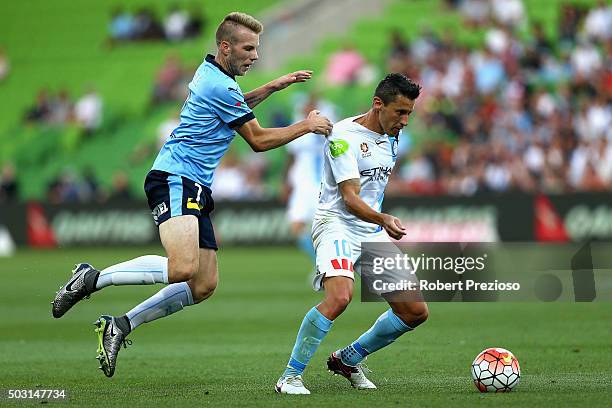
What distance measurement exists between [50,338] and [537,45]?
53.1 feet

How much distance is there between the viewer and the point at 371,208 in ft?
26.9

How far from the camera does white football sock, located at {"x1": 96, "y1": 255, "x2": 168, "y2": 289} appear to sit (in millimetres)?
8672

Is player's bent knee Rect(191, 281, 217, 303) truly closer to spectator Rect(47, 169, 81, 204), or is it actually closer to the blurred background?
the blurred background

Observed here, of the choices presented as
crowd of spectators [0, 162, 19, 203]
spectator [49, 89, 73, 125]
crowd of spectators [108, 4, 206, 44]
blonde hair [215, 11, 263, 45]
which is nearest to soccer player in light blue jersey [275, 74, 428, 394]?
blonde hair [215, 11, 263, 45]

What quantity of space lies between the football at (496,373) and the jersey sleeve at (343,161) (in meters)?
1.54

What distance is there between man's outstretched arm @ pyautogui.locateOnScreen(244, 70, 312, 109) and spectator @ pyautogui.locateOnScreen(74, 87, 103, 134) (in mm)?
23472

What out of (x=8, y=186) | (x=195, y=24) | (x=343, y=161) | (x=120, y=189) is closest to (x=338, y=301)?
(x=343, y=161)

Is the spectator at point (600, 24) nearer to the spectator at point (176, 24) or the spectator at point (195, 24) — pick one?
the spectator at point (195, 24)

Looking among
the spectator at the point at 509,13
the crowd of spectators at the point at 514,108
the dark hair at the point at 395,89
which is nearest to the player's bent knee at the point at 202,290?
the dark hair at the point at 395,89

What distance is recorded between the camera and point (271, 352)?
35.7ft

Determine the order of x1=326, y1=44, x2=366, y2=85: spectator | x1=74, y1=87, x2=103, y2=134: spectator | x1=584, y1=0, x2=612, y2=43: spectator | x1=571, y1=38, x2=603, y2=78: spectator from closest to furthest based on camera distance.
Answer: x1=571, y1=38, x2=603, y2=78: spectator < x1=584, y1=0, x2=612, y2=43: spectator < x1=326, y1=44, x2=366, y2=85: spectator < x1=74, y1=87, x2=103, y2=134: spectator

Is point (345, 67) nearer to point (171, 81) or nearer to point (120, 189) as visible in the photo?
point (171, 81)

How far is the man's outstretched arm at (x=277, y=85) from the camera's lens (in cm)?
871

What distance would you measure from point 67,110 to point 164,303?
969 inches
